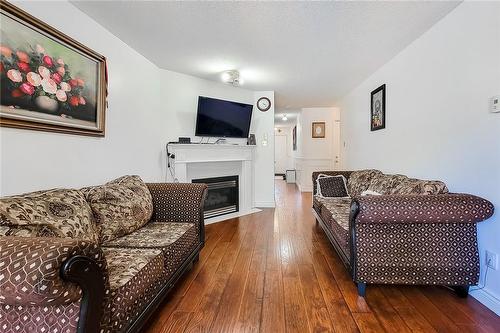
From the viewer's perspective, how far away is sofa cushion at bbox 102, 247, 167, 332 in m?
1.14

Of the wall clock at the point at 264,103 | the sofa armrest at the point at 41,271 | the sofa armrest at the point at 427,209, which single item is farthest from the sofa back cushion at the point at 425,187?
the wall clock at the point at 264,103

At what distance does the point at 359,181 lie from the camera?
3229 millimetres

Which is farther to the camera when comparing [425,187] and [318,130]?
[318,130]

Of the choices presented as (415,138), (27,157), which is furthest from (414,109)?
(27,157)

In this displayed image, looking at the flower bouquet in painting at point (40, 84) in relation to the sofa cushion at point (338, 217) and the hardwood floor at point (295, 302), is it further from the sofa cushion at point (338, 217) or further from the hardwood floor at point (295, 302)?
the sofa cushion at point (338, 217)

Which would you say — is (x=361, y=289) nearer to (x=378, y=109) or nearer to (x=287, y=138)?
(x=378, y=109)

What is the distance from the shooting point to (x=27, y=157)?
1.57 meters

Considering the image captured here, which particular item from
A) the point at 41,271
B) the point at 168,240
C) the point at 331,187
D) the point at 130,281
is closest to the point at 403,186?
the point at 331,187

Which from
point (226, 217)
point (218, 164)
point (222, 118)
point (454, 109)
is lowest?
point (226, 217)

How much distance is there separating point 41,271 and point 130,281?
52 cm

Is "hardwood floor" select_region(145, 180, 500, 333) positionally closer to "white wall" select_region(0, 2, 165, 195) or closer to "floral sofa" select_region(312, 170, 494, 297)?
"floral sofa" select_region(312, 170, 494, 297)

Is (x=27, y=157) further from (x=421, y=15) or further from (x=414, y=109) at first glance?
(x=414, y=109)

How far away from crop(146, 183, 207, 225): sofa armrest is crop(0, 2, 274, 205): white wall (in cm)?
55

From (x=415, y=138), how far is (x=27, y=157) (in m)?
3.28
